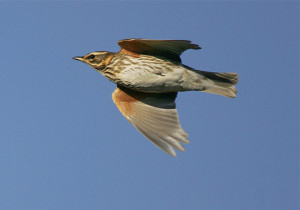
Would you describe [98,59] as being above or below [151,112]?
above

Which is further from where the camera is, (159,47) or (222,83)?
(222,83)

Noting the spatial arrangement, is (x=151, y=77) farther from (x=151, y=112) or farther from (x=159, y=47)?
(x=151, y=112)

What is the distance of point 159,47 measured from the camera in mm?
10852

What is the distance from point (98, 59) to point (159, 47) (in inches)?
50.2

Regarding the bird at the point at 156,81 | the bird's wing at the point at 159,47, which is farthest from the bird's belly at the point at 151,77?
the bird's wing at the point at 159,47

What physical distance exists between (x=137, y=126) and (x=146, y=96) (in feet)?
2.49

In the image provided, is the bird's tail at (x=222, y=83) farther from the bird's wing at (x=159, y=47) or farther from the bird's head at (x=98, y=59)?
the bird's head at (x=98, y=59)

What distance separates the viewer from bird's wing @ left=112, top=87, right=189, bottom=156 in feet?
36.2

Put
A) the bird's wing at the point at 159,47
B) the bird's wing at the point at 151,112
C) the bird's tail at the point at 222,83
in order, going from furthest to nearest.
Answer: the bird's tail at the point at 222,83, the bird's wing at the point at 151,112, the bird's wing at the point at 159,47

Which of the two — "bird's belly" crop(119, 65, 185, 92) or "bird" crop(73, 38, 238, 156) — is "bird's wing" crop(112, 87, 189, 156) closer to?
"bird" crop(73, 38, 238, 156)

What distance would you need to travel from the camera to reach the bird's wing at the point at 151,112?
1104 centimetres

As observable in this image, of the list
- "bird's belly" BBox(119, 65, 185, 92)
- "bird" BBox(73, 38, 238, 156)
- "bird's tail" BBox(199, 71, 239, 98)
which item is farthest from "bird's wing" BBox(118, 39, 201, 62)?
"bird's tail" BBox(199, 71, 239, 98)

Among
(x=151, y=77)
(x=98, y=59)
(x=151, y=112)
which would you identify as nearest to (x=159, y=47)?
(x=151, y=77)

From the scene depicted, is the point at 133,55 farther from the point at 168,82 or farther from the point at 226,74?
the point at 226,74
